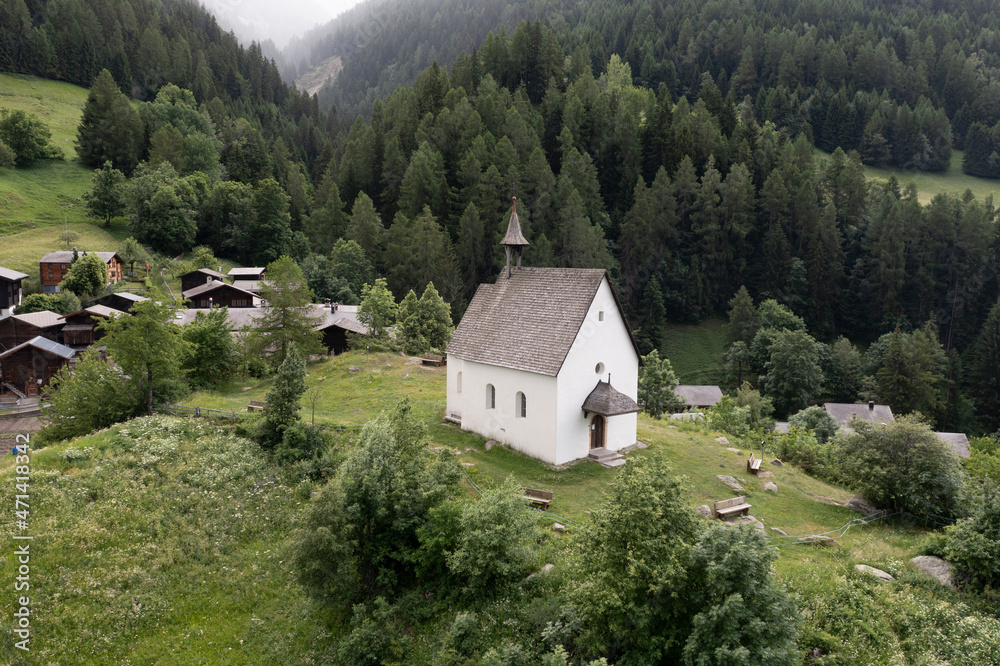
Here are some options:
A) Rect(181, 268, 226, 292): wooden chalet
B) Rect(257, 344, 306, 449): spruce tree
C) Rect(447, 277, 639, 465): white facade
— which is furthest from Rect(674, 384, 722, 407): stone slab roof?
Rect(181, 268, 226, 292): wooden chalet

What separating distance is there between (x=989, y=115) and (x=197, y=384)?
151 meters

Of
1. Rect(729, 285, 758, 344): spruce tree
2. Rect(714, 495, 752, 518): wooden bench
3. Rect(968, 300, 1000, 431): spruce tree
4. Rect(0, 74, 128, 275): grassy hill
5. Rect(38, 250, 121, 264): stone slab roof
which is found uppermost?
Rect(0, 74, 128, 275): grassy hill

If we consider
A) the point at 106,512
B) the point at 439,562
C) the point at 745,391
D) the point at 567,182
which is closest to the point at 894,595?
the point at 439,562

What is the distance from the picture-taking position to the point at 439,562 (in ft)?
61.0

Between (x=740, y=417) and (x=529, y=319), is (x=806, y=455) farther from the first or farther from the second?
(x=529, y=319)

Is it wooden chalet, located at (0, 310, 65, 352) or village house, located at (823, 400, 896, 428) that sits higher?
wooden chalet, located at (0, 310, 65, 352)

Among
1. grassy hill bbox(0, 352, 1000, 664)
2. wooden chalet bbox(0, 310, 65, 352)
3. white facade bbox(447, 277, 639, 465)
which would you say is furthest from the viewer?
wooden chalet bbox(0, 310, 65, 352)

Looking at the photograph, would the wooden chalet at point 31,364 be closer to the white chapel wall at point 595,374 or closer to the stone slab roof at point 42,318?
the stone slab roof at point 42,318

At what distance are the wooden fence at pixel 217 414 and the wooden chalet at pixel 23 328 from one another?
117ft

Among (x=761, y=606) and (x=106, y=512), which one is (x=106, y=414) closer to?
(x=106, y=512)

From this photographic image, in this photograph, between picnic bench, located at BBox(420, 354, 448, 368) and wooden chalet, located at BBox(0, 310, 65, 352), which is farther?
wooden chalet, located at BBox(0, 310, 65, 352)

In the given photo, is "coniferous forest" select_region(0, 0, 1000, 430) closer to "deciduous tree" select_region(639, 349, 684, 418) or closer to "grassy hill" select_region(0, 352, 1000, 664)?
"deciduous tree" select_region(639, 349, 684, 418)

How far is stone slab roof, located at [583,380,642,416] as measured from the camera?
25438mm

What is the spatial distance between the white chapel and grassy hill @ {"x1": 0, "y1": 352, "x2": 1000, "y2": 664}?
132cm
